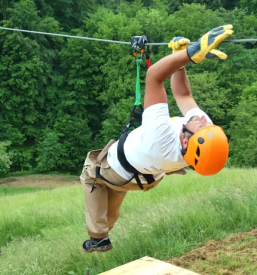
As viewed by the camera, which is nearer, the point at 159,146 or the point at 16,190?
the point at 159,146

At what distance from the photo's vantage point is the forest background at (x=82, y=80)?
28938mm

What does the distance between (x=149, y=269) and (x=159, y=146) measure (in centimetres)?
200

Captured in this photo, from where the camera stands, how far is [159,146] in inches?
118

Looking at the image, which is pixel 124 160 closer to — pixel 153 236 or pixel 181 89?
pixel 181 89

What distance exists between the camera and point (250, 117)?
82.4 feet

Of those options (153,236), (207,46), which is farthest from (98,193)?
(153,236)

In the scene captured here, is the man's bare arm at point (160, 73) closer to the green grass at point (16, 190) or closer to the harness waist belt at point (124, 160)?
the harness waist belt at point (124, 160)

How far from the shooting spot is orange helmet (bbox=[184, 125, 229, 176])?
112 inches

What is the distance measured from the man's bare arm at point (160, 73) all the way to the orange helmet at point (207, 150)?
40 centimetres

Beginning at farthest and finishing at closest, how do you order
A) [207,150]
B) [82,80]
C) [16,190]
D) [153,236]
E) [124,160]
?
[82,80] → [16,190] → [153,236] → [124,160] → [207,150]

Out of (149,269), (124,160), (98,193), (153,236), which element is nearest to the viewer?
(124,160)

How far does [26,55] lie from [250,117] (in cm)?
1718

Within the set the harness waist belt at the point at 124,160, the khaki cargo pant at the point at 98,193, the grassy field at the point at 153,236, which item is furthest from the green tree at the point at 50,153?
the harness waist belt at the point at 124,160

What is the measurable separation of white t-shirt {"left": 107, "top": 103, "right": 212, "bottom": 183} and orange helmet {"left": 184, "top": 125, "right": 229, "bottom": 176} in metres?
0.16
